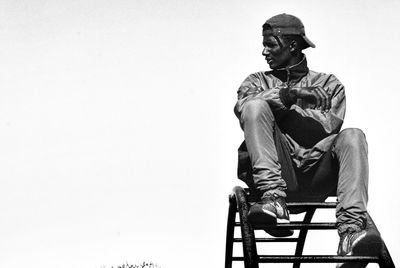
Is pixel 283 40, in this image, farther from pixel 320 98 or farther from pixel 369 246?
pixel 369 246

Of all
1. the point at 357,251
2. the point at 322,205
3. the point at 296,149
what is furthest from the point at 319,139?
the point at 357,251

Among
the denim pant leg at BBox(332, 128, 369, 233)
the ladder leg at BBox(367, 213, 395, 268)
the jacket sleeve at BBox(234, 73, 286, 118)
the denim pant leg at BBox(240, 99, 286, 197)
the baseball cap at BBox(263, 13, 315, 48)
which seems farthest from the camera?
the baseball cap at BBox(263, 13, 315, 48)

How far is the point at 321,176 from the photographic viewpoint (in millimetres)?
4723

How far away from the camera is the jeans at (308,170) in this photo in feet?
13.9

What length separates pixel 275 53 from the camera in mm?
5160

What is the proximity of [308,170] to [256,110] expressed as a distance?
0.65 m

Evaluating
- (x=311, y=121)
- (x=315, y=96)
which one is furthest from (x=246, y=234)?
(x=315, y=96)

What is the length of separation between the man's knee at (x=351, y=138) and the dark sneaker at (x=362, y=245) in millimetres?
658

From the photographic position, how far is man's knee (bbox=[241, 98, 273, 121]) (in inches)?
177

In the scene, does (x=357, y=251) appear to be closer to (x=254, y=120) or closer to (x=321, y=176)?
(x=321, y=176)

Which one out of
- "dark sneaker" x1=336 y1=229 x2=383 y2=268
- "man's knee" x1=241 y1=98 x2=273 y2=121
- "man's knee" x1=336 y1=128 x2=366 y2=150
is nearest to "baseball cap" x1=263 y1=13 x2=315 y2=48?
"man's knee" x1=241 y1=98 x2=273 y2=121

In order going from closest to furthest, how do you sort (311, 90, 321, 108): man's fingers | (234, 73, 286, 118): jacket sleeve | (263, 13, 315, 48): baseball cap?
(234, 73, 286, 118): jacket sleeve → (311, 90, 321, 108): man's fingers → (263, 13, 315, 48): baseball cap

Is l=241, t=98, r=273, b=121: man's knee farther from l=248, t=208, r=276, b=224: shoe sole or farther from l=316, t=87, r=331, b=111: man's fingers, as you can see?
l=248, t=208, r=276, b=224: shoe sole

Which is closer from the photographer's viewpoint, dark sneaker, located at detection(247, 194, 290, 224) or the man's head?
dark sneaker, located at detection(247, 194, 290, 224)
